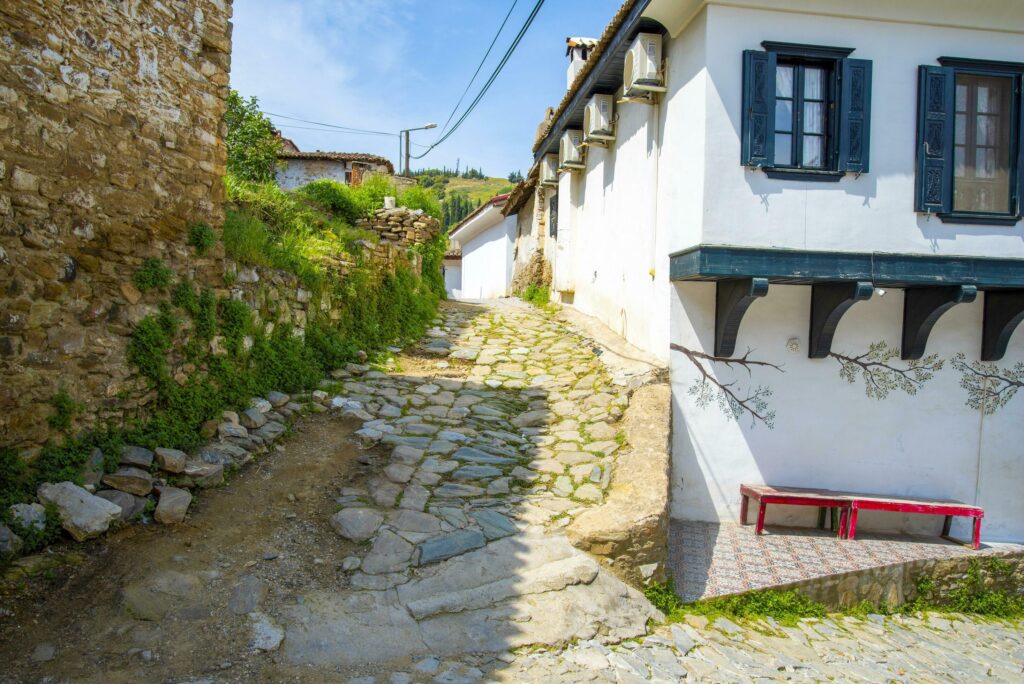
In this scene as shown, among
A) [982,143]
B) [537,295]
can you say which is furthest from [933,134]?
[537,295]

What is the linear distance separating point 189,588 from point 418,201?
9.92m

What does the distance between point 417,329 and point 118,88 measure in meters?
5.77

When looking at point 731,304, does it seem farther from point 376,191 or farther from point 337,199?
point 376,191

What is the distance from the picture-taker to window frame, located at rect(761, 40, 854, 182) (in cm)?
652

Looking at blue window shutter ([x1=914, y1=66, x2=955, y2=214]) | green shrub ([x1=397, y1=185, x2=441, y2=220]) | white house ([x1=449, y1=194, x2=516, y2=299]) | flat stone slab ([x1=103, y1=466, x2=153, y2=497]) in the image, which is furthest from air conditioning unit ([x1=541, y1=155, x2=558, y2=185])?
flat stone slab ([x1=103, y1=466, x2=153, y2=497])

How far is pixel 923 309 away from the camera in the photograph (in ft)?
22.6

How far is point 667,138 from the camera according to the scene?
735 cm

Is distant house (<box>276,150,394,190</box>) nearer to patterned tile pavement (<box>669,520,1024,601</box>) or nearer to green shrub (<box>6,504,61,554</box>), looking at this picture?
patterned tile pavement (<box>669,520,1024,601</box>)

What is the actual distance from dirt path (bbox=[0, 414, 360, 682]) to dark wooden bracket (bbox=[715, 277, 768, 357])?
397 cm

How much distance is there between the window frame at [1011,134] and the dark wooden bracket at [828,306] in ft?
4.08

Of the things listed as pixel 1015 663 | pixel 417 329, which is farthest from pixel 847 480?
pixel 417 329

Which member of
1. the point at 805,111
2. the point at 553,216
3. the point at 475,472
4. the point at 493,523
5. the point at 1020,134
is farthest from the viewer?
the point at 553,216

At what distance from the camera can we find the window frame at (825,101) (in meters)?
6.52

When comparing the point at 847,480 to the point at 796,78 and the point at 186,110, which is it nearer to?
the point at 796,78
